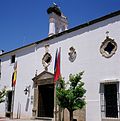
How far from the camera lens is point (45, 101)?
18.7 meters

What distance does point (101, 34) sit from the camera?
14.6 metres

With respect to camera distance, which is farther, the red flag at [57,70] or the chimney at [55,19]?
the chimney at [55,19]

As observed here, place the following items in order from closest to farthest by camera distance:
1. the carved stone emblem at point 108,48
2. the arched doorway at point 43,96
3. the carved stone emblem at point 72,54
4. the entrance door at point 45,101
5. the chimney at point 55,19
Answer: the carved stone emblem at point 108,48
the carved stone emblem at point 72,54
the arched doorway at point 43,96
the entrance door at point 45,101
the chimney at point 55,19

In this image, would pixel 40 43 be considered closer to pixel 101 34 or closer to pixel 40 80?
pixel 40 80

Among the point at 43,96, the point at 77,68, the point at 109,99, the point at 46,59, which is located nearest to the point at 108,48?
the point at 77,68

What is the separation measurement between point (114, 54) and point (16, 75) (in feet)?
33.1

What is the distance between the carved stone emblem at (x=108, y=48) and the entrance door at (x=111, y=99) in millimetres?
1718

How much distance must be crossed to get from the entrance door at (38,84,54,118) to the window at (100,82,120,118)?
524 cm

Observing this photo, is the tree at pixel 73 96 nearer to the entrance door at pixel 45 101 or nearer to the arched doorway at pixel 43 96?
the arched doorway at pixel 43 96

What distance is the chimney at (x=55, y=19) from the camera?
19.9m

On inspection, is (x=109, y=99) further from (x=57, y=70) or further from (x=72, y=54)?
(x=57, y=70)

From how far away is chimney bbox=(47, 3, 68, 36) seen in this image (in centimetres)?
1985

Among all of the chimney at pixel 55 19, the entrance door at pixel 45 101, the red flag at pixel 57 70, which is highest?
the chimney at pixel 55 19

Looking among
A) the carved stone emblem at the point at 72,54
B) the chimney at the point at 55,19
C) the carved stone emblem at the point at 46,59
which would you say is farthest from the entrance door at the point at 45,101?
the chimney at the point at 55,19
